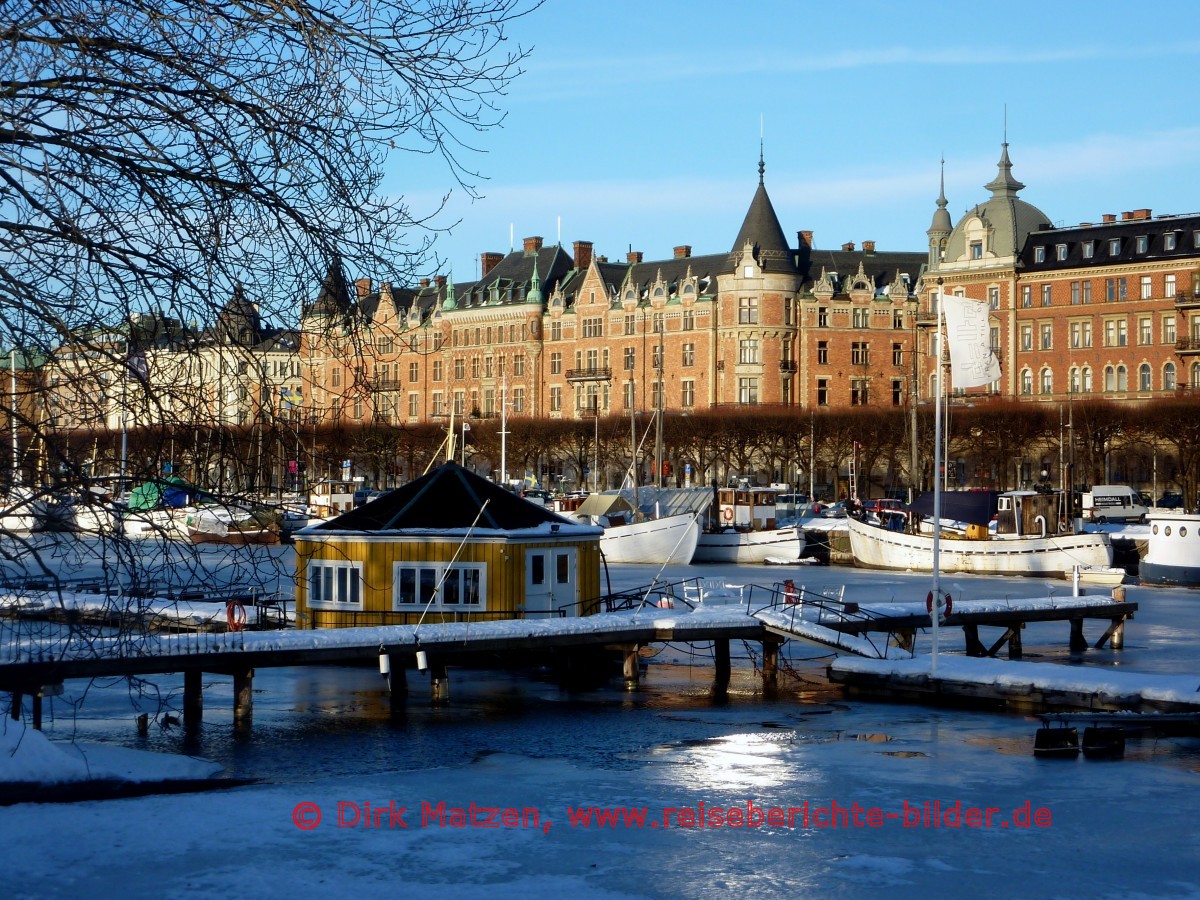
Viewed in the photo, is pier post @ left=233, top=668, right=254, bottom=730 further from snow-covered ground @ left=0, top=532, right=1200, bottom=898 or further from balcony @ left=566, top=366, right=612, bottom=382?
balcony @ left=566, top=366, right=612, bottom=382

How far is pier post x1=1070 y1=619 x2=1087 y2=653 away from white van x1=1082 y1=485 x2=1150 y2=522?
36926 millimetres

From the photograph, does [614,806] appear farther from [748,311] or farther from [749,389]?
[748,311]

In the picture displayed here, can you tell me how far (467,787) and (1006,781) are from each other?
607 centimetres

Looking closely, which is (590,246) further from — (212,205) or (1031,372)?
(212,205)

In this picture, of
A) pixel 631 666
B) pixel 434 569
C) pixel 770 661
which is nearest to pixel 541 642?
pixel 434 569

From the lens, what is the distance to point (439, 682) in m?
24.9

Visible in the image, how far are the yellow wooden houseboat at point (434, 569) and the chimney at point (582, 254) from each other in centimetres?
8365

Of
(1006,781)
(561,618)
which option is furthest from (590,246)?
(1006,781)

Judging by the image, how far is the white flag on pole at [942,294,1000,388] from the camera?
75.5ft

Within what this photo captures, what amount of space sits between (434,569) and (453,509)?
123 centimetres

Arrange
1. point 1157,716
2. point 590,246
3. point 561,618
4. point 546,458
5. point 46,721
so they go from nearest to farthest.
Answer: point 1157,716, point 46,721, point 561,618, point 546,458, point 590,246

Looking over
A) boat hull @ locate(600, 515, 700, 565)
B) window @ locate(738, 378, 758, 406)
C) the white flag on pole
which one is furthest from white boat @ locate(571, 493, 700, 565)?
window @ locate(738, 378, 758, 406)

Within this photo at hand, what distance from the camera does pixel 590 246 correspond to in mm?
111188

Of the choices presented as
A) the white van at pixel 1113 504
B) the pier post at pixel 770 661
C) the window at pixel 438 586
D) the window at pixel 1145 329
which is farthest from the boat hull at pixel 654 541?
the window at pixel 1145 329
